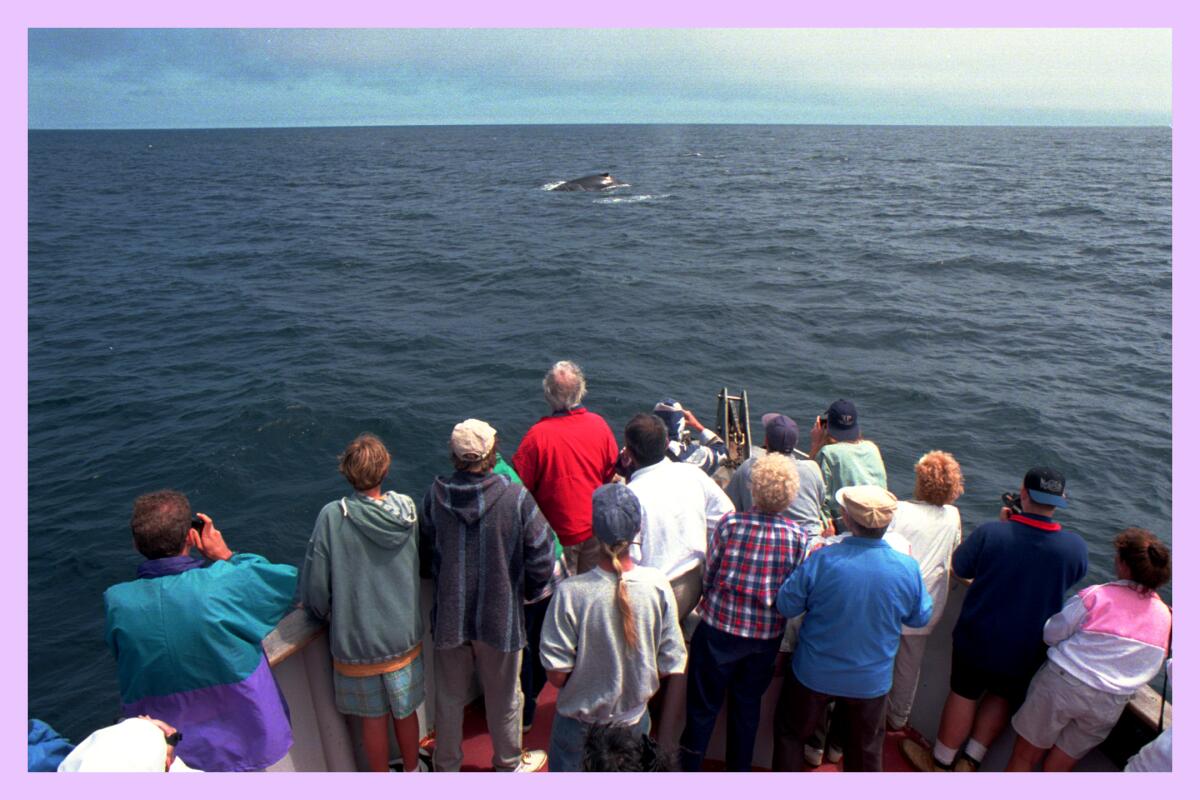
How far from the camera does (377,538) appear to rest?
3.93 meters

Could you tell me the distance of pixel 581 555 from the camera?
511 centimetres

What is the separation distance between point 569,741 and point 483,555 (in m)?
0.98

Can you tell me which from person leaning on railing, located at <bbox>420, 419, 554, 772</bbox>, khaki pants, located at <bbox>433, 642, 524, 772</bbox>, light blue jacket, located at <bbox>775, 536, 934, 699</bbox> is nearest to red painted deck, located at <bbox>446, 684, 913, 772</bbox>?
khaki pants, located at <bbox>433, 642, 524, 772</bbox>

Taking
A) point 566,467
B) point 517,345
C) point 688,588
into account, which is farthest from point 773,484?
Answer: point 517,345

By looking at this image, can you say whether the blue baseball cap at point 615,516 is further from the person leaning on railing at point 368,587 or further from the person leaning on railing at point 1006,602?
the person leaning on railing at point 1006,602

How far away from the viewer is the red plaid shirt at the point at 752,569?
4.09 meters

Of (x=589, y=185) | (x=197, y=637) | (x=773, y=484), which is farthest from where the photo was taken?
(x=589, y=185)

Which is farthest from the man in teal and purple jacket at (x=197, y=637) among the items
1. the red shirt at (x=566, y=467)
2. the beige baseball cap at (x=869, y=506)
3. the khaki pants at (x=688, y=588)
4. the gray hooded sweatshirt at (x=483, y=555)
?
the beige baseball cap at (x=869, y=506)

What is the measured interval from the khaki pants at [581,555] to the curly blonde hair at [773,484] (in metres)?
1.14

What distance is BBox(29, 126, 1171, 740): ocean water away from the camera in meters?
13.6

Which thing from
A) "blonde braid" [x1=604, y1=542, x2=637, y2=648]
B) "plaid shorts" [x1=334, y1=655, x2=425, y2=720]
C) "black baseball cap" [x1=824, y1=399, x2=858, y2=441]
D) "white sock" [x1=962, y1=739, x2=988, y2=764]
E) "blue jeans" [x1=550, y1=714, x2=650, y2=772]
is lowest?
"white sock" [x1=962, y1=739, x2=988, y2=764]

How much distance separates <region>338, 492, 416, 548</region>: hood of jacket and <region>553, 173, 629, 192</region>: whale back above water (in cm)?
5516

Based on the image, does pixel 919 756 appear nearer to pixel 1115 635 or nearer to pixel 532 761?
pixel 1115 635

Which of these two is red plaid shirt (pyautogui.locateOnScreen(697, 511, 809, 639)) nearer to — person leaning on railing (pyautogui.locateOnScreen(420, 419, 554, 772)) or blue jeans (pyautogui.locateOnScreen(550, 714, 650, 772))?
blue jeans (pyautogui.locateOnScreen(550, 714, 650, 772))
